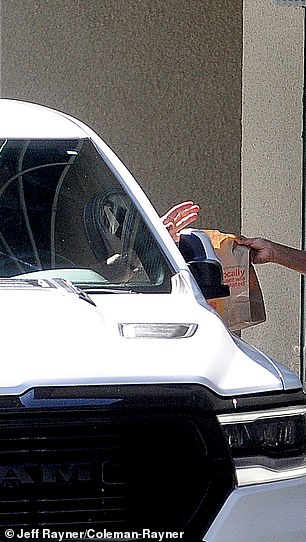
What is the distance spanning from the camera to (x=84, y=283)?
3.46 m

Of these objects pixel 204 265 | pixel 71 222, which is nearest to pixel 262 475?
pixel 204 265

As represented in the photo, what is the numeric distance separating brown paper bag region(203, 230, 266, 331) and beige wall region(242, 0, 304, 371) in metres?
2.98

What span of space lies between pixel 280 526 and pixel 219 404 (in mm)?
335

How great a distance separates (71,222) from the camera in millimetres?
3664

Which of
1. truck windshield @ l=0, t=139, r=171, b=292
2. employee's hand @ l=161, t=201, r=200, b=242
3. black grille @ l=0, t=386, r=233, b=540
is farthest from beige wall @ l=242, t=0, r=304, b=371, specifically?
black grille @ l=0, t=386, r=233, b=540

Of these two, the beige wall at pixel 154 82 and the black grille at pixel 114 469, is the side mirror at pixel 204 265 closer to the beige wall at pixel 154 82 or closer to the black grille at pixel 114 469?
the black grille at pixel 114 469

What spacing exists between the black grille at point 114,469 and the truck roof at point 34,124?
159cm

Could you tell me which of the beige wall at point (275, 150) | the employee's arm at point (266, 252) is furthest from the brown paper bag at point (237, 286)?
the beige wall at point (275, 150)

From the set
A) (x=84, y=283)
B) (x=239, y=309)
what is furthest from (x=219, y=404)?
(x=239, y=309)

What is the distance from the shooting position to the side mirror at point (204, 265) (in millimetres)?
3580

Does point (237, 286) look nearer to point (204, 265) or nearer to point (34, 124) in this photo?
point (204, 265)

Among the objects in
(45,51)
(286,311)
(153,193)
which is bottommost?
(286,311)

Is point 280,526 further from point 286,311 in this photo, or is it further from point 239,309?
point 286,311

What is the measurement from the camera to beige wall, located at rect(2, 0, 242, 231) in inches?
313
